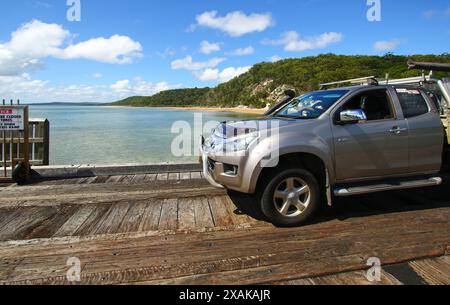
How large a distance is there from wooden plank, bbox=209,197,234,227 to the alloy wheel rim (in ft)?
2.23

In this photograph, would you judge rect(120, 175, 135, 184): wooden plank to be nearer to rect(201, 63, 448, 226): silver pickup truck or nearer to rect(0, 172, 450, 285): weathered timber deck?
rect(0, 172, 450, 285): weathered timber deck

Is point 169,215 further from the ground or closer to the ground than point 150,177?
closer to the ground

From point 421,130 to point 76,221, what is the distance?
481cm

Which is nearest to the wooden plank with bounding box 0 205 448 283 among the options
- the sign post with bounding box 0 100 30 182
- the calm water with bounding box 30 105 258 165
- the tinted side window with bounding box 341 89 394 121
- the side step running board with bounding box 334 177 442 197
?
the side step running board with bounding box 334 177 442 197

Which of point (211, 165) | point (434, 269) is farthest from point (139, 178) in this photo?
point (434, 269)

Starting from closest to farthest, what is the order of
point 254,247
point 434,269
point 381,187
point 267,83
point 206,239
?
point 434,269 < point 254,247 < point 206,239 < point 381,187 < point 267,83

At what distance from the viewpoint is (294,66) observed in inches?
3794

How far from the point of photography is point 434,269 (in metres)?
2.90

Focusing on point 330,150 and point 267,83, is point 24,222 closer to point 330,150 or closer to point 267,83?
point 330,150

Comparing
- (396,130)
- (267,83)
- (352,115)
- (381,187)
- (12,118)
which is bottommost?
(381,187)
